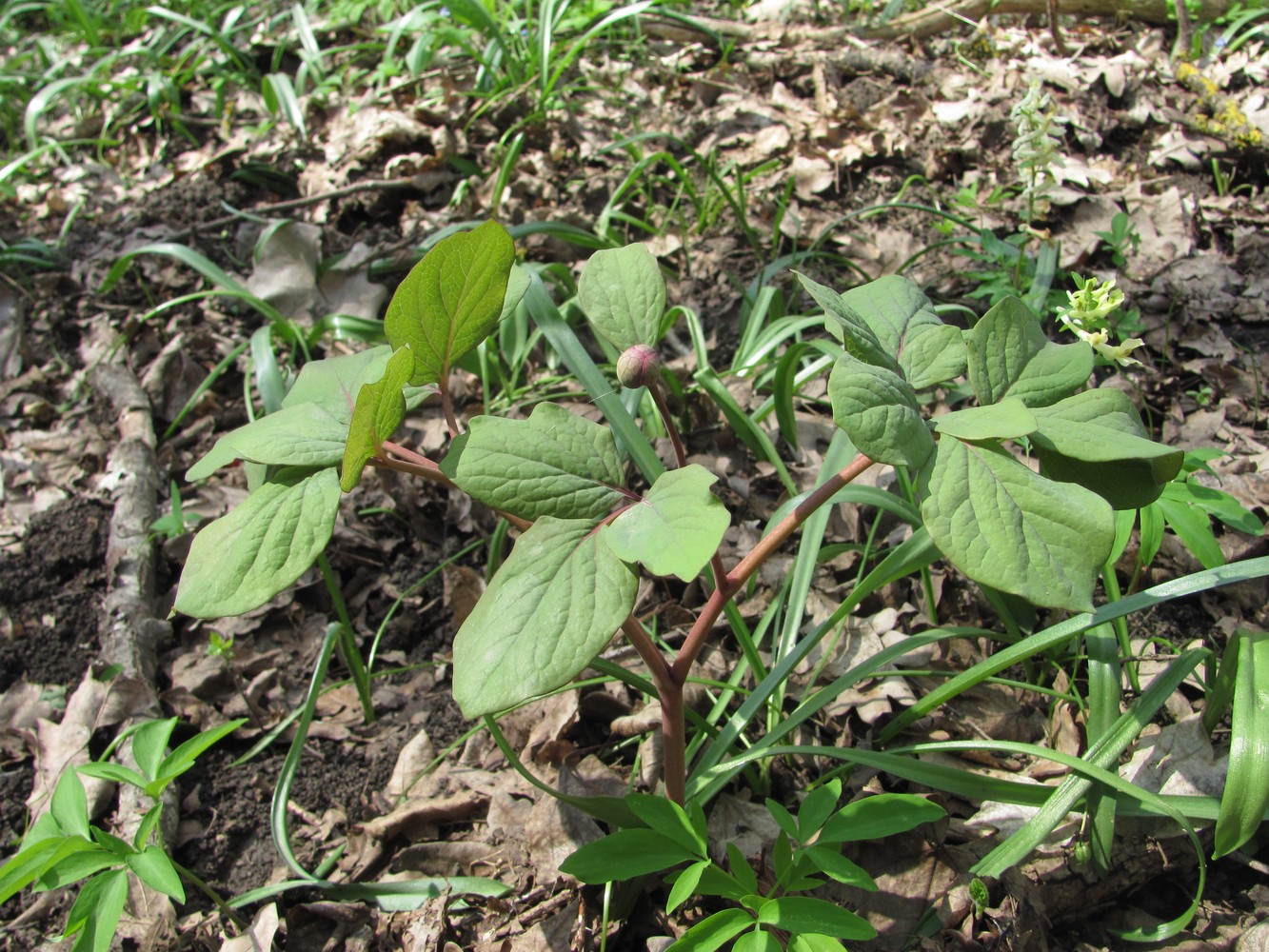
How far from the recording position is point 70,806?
1.14 m

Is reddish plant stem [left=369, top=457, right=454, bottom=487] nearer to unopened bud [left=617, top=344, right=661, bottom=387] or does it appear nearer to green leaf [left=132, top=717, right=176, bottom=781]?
unopened bud [left=617, top=344, right=661, bottom=387]

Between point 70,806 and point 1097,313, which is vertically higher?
point 1097,313

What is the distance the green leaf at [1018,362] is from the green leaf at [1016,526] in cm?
11

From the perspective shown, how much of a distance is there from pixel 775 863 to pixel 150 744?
3.04 ft

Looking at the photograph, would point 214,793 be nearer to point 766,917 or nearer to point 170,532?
point 170,532

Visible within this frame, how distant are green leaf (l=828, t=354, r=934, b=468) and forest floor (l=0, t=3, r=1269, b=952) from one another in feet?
2.62

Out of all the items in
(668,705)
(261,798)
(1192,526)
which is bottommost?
(261,798)

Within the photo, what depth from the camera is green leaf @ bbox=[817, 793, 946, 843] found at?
989mm

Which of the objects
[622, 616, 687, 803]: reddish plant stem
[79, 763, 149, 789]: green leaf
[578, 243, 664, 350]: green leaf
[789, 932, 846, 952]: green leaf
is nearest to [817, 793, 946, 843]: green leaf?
[789, 932, 846, 952]: green leaf

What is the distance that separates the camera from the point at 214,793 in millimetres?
1585

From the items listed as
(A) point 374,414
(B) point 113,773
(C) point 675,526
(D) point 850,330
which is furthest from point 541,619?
(B) point 113,773

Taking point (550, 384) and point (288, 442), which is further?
point (550, 384)

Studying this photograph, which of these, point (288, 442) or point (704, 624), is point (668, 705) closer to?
point (704, 624)

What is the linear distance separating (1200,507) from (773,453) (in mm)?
736
